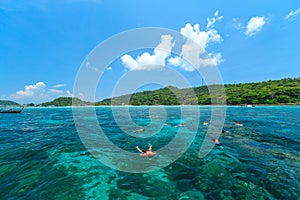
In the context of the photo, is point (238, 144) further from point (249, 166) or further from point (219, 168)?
point (219, 168)

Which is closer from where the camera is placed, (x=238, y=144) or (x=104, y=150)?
(x=104, y=150)

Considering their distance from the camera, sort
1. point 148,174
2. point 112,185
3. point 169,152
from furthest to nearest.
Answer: point 169,152
point 148,174
point 112,185

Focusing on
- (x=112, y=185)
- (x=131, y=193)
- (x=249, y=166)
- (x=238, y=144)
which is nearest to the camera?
(x=131, y=193)

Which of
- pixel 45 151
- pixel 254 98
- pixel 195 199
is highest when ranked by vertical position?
pixel 254 98

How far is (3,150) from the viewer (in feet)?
33.2

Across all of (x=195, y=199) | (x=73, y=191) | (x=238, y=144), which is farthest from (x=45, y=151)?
(x=238, y=144)

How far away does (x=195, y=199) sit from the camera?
16.5 feet

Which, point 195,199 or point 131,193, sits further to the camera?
point 131,193

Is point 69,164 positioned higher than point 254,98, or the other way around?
point 254,98

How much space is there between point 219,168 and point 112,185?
5410 millimetres

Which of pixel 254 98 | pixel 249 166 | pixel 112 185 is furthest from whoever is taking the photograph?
pixel 254 98

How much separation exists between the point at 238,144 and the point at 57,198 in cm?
1232

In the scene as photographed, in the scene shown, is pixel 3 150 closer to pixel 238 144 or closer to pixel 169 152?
pixel 169 152

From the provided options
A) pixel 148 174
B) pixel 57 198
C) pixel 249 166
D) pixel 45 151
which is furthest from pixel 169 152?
pixel 45 151
